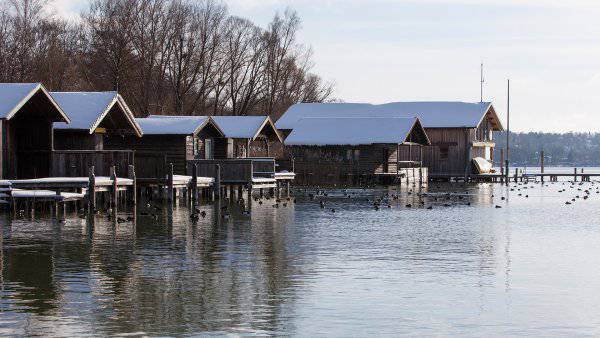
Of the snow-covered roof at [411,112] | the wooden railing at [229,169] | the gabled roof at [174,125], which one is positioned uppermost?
the snow-covered roof at [411,112]

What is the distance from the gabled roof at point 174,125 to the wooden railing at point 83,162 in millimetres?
11796

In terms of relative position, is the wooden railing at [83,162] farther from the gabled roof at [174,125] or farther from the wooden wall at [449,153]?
the wooden wall at [449,153]

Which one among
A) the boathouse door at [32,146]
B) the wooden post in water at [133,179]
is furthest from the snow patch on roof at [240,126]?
the boathouse door at [32,146]

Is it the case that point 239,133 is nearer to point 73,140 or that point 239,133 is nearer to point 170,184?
point 73,140

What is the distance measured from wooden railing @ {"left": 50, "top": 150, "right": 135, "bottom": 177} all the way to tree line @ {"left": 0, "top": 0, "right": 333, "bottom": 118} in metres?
41.5

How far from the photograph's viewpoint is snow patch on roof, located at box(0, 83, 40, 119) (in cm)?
4106

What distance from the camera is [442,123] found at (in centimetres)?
9631

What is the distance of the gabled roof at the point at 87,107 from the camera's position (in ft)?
156

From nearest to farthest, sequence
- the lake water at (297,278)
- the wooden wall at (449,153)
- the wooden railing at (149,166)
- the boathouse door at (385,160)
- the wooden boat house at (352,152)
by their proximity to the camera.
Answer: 1. the lake water at (297,278)
2. the wooden railing at (149,166)
3. the wooden boat house at (352,152)
4. the boathouse door at (385,160)
5. the wooden wall at (449,153)

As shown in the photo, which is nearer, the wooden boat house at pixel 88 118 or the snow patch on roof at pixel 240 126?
the wooden boat house at pixel 88 118

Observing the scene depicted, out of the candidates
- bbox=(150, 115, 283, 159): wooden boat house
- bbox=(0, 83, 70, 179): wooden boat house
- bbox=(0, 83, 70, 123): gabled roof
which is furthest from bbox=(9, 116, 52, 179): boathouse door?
bbox=(150, 115, 283, 159): wooden boat house

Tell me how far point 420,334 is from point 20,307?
253 inches

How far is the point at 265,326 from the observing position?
15.3 m

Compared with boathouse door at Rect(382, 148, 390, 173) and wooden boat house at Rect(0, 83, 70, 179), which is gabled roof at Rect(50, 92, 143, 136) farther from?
boathouse door at Rect(382, 148, 390, 173)
